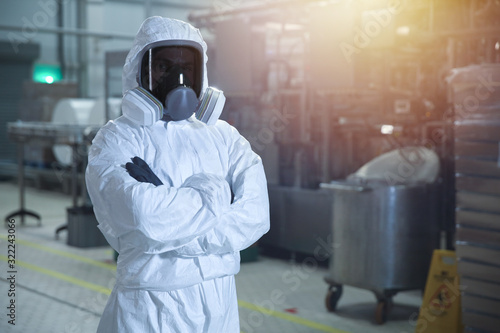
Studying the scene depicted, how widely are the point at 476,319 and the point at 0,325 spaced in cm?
299

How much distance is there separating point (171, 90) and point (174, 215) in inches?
16.2

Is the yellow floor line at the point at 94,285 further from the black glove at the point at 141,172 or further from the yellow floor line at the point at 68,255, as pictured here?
the black glove at the point at 141,172

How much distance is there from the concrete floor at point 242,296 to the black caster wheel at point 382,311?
1.7 inches

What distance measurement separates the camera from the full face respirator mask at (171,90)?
1.88m

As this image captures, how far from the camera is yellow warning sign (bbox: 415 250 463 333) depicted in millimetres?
3691

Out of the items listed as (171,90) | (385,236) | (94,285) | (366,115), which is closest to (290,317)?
(385,236)

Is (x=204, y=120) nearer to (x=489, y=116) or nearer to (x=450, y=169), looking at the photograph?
(x=489, y=116)

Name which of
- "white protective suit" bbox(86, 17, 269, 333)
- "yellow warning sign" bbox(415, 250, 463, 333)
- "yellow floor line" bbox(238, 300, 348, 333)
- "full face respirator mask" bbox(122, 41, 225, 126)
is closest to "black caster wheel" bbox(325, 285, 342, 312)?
"yellow floor line" bbox(238, 300, 348, 333)

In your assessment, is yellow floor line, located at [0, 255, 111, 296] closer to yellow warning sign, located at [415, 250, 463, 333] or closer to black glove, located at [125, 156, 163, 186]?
yellow warning sign, located at [415, 250, 463, 333]

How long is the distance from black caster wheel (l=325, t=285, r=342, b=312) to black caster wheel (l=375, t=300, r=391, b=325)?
1.25 ft

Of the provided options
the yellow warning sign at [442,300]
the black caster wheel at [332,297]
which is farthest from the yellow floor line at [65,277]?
the yellow warning sign at [442,300]

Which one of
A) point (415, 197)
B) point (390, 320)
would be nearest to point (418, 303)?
point (390, 320)

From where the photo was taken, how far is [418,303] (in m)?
4.73

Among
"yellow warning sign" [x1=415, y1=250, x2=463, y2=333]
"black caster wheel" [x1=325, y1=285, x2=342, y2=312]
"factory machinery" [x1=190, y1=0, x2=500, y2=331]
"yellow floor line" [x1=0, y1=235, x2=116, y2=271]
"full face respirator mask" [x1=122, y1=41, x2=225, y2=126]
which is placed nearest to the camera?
"full face respirator mask" [x1=122, y1=41, x2=225, y2=126]
